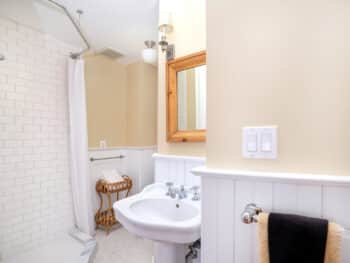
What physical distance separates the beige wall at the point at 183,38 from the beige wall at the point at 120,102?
1264mm

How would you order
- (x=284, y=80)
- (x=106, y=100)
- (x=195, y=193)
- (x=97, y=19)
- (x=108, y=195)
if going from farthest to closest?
(x=106, y=100) → (x=108, y=195) → (x=97, y=19) → (x=195, y=193) → (x=284, y=80)

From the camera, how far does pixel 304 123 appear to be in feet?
2.09

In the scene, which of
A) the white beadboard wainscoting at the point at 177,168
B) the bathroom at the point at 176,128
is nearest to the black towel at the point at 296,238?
the bathroom at the point at 176,128

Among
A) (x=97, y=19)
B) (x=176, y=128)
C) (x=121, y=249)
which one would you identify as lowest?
(x=121, y=249)

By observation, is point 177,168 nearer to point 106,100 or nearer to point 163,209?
point 163,209

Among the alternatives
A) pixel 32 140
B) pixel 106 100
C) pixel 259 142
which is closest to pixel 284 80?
pixel 259 142

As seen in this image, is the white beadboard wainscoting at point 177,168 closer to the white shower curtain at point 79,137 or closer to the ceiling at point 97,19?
the white shower curtain at point 79,137

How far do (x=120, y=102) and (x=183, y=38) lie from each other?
167 cm

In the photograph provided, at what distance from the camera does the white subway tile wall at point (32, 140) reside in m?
1.82

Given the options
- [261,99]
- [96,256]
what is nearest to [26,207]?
[96,256]

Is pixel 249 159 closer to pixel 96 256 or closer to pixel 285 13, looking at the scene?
pixel 285 13

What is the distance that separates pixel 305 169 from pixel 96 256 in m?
2.02

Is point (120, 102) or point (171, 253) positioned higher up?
point (120, 102)

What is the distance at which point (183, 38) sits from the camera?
145cm
